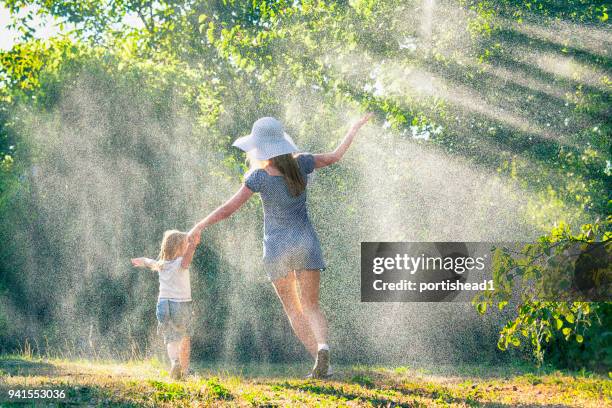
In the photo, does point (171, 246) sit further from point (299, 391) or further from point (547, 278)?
point (547, 278)

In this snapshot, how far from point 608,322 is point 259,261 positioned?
4488mm

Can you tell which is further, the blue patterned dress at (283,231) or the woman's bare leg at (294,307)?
the woman's bare leg at (294,307)

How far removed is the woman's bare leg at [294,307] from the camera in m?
5.11

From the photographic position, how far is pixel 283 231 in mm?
5023

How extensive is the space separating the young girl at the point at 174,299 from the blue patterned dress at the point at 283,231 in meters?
1.19

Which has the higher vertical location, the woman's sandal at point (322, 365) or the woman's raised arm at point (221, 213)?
the woman's raised arm at point (221, 213)

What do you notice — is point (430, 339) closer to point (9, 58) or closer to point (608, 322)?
point (608, 322)

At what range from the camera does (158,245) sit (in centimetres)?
1016

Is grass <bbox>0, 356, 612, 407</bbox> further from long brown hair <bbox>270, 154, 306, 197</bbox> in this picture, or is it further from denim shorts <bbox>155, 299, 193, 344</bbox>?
long brown hair <bbox>270, 154, 306, 197</bbox>

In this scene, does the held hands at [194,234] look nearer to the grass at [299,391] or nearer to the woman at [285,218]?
the woman at [285,218]

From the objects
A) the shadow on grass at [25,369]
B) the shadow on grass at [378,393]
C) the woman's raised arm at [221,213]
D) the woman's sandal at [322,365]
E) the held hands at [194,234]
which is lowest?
the shadow on grass at [378,393]

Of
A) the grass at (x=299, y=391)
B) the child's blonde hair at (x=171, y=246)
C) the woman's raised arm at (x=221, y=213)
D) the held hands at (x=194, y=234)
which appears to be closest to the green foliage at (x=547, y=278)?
the grass at (x=299, y=391)

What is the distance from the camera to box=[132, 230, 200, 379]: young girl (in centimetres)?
598

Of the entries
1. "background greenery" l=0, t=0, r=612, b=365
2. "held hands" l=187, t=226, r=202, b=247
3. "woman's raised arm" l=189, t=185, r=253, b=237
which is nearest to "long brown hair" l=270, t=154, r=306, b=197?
"woman's raised arm" l=189, t=185, r=253, b=237
